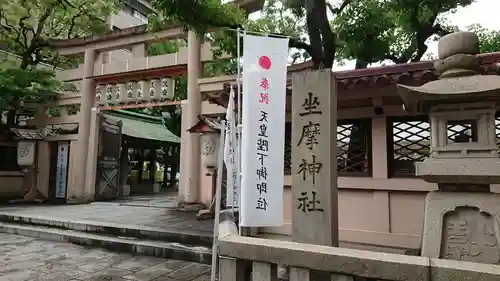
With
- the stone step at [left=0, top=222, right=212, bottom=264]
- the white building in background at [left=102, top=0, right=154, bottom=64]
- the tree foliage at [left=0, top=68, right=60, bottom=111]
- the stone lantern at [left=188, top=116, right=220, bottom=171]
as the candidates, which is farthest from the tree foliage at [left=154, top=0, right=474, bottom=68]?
the white building in background at [left=102, top=0, right=154, bottom=64]

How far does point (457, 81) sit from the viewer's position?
3.15m

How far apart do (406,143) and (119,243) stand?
18.7ft

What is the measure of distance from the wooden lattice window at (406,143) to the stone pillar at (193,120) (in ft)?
18.0

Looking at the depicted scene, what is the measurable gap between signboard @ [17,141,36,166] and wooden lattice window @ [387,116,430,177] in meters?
11.9

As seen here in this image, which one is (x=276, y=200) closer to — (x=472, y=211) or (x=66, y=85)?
(x=472, y=211)

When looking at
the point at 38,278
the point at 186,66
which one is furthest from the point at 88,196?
the point at 38,278

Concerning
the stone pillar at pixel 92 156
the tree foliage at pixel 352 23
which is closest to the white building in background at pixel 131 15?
the stone pillar at pixel 92 156

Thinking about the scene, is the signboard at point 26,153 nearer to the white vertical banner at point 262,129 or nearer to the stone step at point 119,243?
the stone step at point 119,243

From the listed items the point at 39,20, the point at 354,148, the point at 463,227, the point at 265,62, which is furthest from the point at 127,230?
the point at 39,20

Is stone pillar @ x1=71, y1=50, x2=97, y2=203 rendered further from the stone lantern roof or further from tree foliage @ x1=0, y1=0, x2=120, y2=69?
the stone lantern roof

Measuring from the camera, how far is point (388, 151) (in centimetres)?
570

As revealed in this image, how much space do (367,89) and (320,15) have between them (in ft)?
5.08

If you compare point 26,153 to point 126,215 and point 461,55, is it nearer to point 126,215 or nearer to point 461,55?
point 126,215

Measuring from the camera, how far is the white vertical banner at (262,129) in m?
3.73
